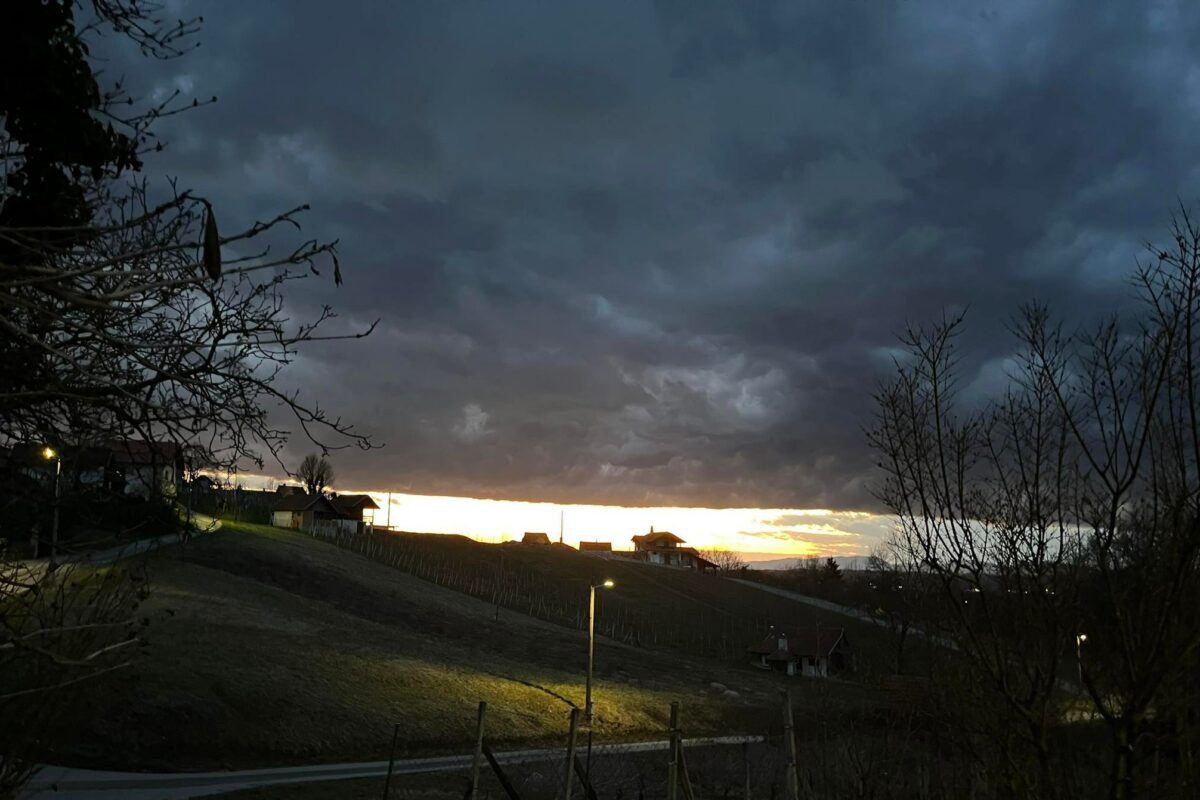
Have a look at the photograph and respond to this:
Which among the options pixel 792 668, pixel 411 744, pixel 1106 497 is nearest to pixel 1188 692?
pixel 1106 497

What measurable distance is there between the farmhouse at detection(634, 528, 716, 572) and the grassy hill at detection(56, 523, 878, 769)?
89084 millimetres

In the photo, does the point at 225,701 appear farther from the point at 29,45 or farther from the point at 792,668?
the point at 792,668

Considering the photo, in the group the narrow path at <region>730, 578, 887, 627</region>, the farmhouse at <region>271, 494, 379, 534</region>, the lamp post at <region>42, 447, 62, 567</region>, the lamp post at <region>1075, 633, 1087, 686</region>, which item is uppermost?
the lamp post at <region>42, 447, 62, 567</region>

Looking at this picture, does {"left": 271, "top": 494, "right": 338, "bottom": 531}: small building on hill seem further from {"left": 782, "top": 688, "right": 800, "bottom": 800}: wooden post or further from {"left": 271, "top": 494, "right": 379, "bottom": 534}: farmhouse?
{"left": 782, "top": 688, "right": 800, "bottom": 800}: wooden post

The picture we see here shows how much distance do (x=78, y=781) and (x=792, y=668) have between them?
61899 mm

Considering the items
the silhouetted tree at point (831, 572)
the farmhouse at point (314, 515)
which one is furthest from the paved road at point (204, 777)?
the silhouetted tree at point (831, 572)

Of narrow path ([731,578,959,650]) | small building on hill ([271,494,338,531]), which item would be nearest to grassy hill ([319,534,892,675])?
narrow path ([731,578,959,650])

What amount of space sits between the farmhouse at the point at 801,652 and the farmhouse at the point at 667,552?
250 feet

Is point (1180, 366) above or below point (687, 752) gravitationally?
above

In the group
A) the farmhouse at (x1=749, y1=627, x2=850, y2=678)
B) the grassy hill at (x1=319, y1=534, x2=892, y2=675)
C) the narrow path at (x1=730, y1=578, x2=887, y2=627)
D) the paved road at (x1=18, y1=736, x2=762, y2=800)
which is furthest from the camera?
the narrow path at (x1=730, y1=578, x2=887, y2=627)

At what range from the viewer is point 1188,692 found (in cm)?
643

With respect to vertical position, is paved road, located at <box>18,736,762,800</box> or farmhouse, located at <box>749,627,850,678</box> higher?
paved road, located at <box>18,736,762,800</box>

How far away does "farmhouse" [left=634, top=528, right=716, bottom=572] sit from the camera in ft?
534

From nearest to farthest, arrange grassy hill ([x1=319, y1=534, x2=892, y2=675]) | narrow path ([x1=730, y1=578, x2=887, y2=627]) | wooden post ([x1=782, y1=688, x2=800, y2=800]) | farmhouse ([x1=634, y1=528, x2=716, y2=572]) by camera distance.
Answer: wooden post ([x1=782, y1=688, x2=800, y2=800]) → grassy hill ([x1=319, y1=534, x2=892, y2=675]) → narrow path ([x1=730, y1=578, x2=887, y2=627]) → farmhouse ([x1=634, y1=528, x2=716, y2=572])
